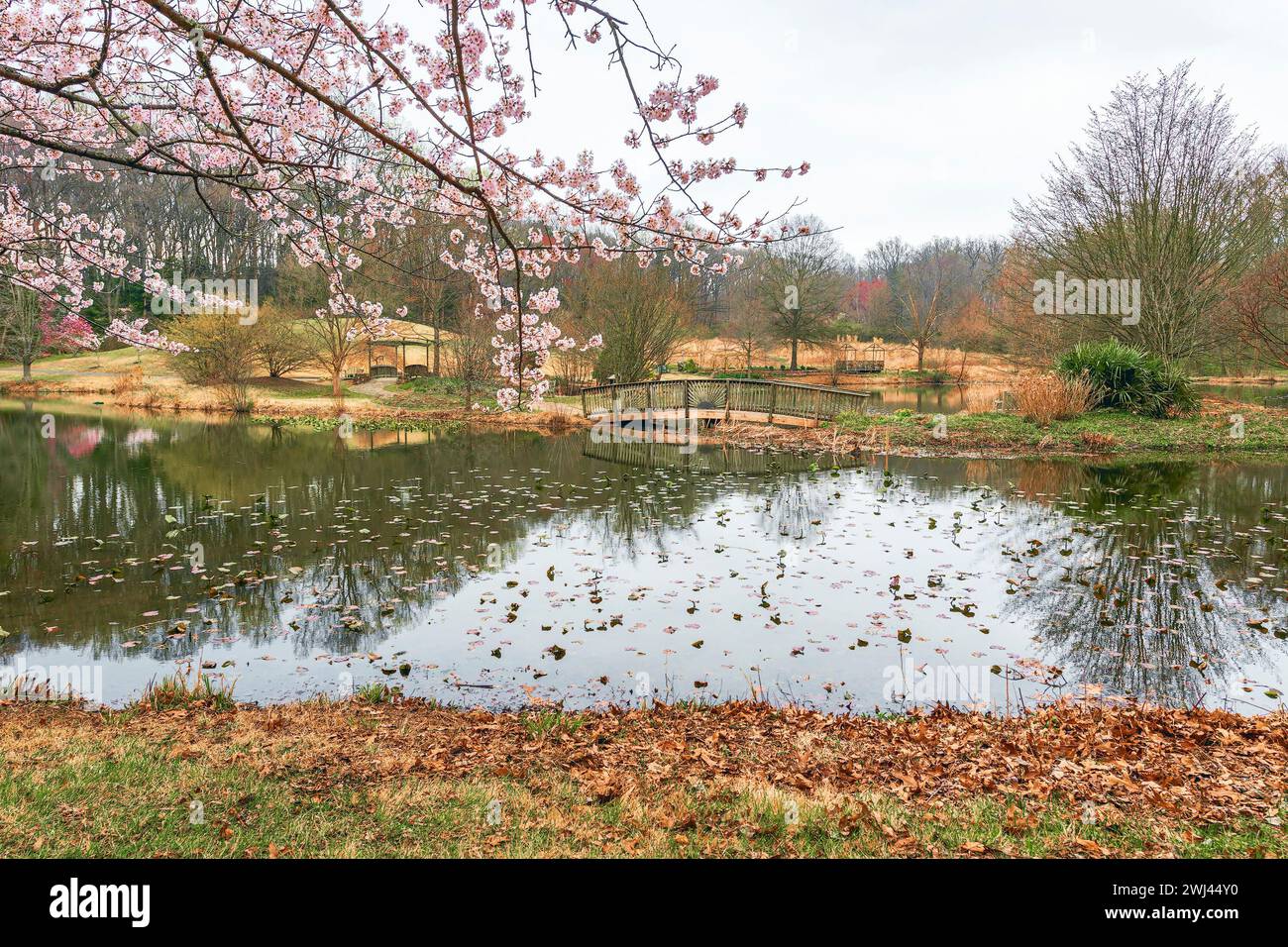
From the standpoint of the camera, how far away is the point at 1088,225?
80.7 ft

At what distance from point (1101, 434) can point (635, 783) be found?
19.1 metres

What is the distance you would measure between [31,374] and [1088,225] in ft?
153

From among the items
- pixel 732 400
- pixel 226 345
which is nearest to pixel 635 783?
pixel 732 400

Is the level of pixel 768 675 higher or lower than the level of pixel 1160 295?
lower

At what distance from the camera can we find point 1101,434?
19250 mm

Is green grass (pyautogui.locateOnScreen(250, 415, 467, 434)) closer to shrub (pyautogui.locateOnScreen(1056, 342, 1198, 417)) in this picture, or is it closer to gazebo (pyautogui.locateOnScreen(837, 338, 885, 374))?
shrub (pyautogui.locateOnScreen(1056, 342, 1198, 417))

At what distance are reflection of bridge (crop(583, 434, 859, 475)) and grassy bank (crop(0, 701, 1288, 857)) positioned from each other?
12.0 meters

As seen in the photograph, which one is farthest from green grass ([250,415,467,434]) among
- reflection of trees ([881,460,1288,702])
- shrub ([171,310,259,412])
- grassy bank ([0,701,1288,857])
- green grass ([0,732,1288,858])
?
green grass ([0,732,1288,858])

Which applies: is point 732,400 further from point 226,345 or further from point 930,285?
point 930,285

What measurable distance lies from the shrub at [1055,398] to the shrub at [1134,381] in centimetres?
35

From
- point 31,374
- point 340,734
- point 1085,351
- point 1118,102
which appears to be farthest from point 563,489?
point 31,374

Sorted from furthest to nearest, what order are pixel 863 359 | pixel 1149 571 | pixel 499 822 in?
pixel 863 359, pixel 1149 571, pixel 499 822

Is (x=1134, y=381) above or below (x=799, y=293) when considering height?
below

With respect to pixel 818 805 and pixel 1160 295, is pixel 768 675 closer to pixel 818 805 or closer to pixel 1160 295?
pixel 818 805
